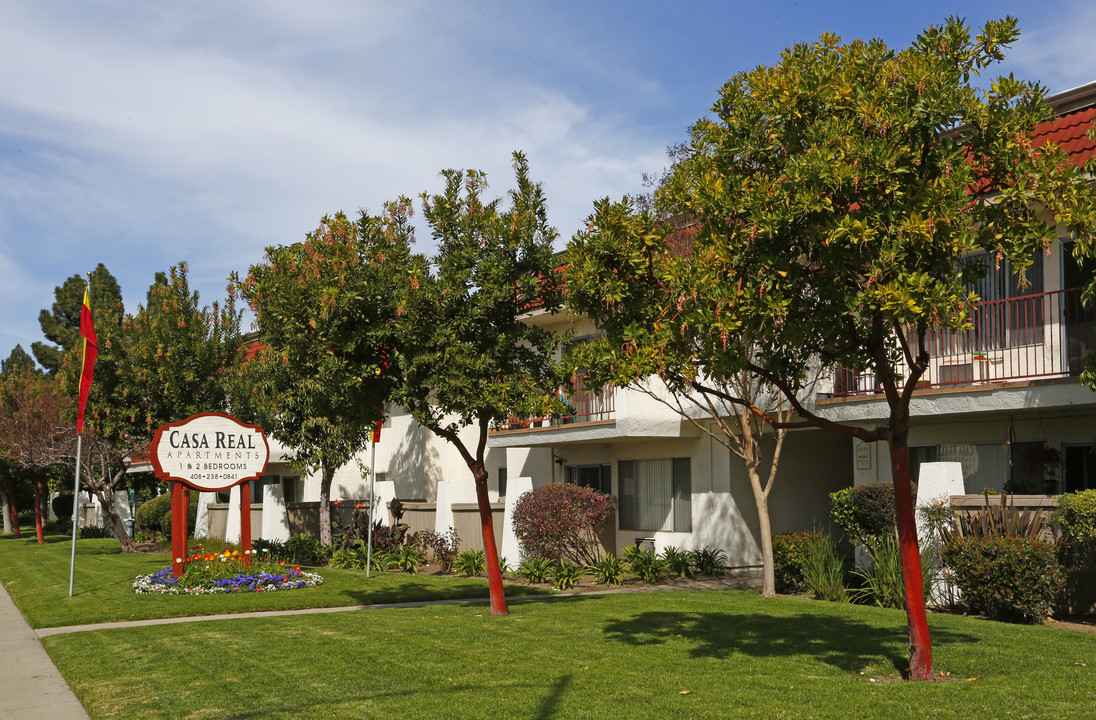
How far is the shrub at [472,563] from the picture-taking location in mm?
20703

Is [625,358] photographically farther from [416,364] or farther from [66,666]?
[66,666]

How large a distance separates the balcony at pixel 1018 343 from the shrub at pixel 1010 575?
8.85 ft

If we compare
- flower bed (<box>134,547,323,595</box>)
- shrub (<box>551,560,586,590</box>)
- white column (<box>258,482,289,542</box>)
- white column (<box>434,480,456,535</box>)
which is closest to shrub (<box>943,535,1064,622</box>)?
shrub (<box>551,560,586,590</box>)

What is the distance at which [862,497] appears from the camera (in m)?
15.1

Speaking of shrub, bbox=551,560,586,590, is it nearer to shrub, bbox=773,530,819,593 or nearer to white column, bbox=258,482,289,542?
shrub, bbox=773,530,819,593

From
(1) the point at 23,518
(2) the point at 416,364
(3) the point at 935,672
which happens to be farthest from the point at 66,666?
(1) the point at 23,518

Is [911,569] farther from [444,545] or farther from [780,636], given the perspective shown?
[444,545]

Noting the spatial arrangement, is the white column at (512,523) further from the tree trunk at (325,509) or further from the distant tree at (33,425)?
the distant tree at (33,425)

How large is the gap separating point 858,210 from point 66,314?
226 feet

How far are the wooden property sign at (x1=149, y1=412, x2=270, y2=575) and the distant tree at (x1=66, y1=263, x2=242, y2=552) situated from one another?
12.6ft

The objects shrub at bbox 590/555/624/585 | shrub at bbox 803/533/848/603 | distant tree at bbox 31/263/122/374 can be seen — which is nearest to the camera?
shrub at bbox 803/533/848/603

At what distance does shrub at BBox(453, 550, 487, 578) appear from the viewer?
815 inches

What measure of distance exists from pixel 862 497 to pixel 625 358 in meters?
7.97

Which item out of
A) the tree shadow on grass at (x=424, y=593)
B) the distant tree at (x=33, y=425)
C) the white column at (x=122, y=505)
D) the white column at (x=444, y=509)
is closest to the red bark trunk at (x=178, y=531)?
the tree shadow on grass at (x=424, y=593)
